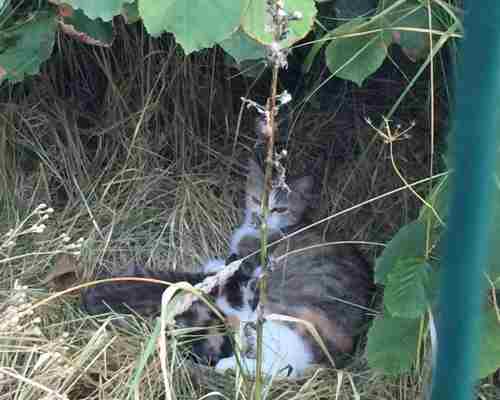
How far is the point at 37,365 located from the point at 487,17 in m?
1.15

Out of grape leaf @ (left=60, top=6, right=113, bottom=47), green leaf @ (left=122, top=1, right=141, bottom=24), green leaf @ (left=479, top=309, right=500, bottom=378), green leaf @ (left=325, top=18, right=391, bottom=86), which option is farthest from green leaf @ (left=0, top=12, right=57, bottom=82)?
green leaf @ (left=479, top=309, right=500, bottom=378)

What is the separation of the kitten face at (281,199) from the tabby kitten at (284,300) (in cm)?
3

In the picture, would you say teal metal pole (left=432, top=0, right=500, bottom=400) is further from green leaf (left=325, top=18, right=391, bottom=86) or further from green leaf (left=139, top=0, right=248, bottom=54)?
green leaf (left=325, top=18, right=391, bottom=86)

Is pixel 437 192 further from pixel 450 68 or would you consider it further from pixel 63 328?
pixel 63 328

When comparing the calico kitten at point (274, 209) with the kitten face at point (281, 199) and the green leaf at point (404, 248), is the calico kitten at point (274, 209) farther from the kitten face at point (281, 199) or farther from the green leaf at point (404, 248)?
the green leaf at point (404, 248)

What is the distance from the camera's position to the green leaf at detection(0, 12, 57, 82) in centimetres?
157

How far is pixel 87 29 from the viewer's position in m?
1.59

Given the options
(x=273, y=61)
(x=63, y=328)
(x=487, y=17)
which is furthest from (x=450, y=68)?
(x=487, y=17)

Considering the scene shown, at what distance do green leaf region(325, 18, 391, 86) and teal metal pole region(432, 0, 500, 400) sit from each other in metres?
1.06

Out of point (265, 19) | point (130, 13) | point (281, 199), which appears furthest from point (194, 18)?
point (281, 199)

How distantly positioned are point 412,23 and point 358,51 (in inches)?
5.6

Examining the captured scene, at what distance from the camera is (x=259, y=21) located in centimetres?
131

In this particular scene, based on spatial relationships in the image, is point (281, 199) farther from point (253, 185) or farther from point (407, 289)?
point (407, 289)

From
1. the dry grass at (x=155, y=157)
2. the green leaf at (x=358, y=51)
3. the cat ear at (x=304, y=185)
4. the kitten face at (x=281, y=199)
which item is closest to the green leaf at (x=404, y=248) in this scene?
the green leaf at (x=358, y=51)
